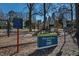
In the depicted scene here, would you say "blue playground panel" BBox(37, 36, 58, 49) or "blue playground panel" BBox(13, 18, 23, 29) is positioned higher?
"blue playground panel" BBox(13, 18, 23, 29)

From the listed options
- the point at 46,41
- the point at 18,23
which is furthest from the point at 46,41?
the point at 18,23

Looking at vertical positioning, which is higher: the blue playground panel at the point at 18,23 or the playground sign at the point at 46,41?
the blue playground panel at the point at 18,23

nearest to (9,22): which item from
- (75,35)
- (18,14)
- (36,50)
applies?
(18,14)

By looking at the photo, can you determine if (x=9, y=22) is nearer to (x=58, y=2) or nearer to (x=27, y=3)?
(x=27, y=3)

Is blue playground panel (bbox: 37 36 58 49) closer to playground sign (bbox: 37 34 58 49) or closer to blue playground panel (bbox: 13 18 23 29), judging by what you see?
playground sign (bbox: 37 34 58 49)

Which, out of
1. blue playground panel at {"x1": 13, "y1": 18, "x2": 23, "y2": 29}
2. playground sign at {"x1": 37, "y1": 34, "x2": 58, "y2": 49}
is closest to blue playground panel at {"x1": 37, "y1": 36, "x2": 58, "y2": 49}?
playground sign at {"x1": 37, "y1": 34, "x2": 58, "y2": 49}

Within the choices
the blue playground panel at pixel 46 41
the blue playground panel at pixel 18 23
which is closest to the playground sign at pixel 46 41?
the blue playground panel at pixel 46 41

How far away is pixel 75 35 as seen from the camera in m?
8.51

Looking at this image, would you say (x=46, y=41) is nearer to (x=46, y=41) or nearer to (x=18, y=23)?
(x=46, y=41)

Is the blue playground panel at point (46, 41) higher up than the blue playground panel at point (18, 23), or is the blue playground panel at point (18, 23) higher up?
the blue playground panel at point (18, 23)

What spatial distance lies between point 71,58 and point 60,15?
88 cm

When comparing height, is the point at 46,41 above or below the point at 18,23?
below

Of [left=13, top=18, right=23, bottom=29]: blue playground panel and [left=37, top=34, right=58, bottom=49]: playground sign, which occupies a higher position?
[left=13, top=18, right=23, bottom=29]: blue playground panel

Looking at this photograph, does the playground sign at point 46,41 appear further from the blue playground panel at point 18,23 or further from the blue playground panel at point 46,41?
the blue playground panel at point 18,23
